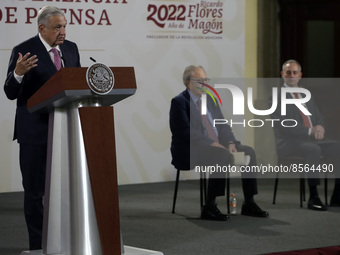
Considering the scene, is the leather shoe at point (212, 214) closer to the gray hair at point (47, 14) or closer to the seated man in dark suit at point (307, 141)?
the seated man in dark suit at point (307, 141)

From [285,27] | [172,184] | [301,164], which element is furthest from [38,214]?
[285,27]

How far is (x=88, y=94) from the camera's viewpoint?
10.8ft

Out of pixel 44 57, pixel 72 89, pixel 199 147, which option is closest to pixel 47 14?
pixel 44 57

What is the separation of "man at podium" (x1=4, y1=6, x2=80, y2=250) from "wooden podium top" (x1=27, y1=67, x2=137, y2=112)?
0.34 m

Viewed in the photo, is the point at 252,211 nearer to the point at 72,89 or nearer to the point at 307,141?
the point at 307,141

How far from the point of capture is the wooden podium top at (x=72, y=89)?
3240 millimetres

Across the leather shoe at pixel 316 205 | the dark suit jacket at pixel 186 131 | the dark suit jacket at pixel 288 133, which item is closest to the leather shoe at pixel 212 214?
the dark suit jacket at pixel 186 131

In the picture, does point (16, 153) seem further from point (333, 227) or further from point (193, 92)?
point (333, 227)

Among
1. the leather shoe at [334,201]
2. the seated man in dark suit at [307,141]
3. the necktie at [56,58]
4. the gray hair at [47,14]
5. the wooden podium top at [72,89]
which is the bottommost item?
the leather shoe at [334,201]

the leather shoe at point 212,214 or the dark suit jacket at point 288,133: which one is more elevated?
the dark suit jacket at point 288,133

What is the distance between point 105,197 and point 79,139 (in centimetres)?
31

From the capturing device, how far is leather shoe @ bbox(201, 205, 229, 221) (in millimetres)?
5566

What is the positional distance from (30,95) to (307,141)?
3188 mm

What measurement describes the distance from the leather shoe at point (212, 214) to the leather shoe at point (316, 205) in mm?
944
